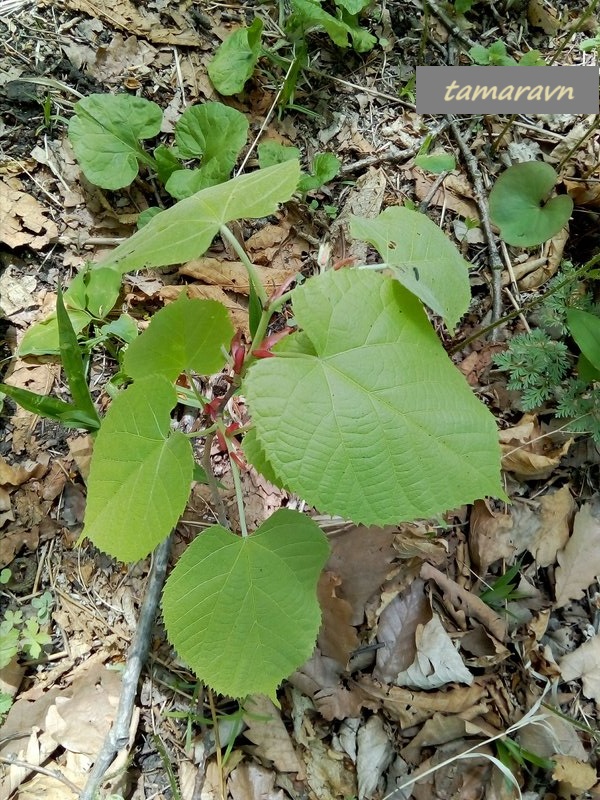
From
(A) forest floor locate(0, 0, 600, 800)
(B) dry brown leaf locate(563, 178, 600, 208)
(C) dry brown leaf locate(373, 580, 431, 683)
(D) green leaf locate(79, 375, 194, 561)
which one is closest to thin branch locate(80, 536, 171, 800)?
(A) forest floor locate(0, 0, 600, 800)

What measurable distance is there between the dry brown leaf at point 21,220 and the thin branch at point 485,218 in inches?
53.4

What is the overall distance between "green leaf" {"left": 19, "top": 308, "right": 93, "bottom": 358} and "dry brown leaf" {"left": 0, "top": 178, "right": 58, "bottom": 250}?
278mm

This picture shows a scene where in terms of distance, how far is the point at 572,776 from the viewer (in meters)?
1.26

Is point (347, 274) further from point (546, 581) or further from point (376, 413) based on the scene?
point (546, 581)

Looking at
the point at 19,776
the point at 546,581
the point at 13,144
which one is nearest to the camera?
the point at 19,776

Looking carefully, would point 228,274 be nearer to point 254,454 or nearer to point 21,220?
point 21,220

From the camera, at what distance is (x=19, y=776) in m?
1.24

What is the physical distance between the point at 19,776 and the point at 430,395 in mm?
1283

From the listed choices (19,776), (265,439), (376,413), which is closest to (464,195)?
(376,413)

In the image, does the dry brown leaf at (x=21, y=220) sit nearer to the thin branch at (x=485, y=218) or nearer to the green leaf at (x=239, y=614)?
the green leaf at (x=239, y=614)

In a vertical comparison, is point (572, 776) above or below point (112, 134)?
below

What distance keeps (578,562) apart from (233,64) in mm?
1835

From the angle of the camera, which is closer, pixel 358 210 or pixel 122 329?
pixel 122 329

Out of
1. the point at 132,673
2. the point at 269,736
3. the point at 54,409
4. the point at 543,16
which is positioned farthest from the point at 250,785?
the point at 543,16
